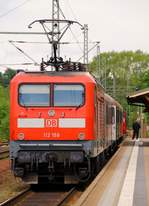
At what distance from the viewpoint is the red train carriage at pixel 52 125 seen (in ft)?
50.2

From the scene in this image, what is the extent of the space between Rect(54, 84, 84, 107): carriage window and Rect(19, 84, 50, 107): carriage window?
22 cm

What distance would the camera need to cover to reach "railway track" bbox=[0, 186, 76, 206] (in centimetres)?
1379

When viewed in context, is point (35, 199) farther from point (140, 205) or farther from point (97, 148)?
point (140, 205)

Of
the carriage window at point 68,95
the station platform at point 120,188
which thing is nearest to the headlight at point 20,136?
the carriage window at point 68,95

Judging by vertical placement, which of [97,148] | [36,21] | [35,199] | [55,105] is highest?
[36,21]

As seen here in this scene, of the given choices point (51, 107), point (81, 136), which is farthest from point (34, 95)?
point (81, 136)

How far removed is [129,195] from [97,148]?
4.73 meters

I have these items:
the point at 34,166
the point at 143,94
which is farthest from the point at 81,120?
the point at 143,94

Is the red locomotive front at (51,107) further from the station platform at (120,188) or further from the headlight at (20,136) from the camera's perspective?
the station platform at (120,188)

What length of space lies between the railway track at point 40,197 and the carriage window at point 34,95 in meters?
2.19

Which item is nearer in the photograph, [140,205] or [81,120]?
[140,205]

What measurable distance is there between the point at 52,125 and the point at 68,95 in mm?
870

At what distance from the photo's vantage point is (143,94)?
107ft

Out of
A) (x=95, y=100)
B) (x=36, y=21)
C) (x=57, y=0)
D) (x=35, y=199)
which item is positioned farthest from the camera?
(x=57, y=0)
